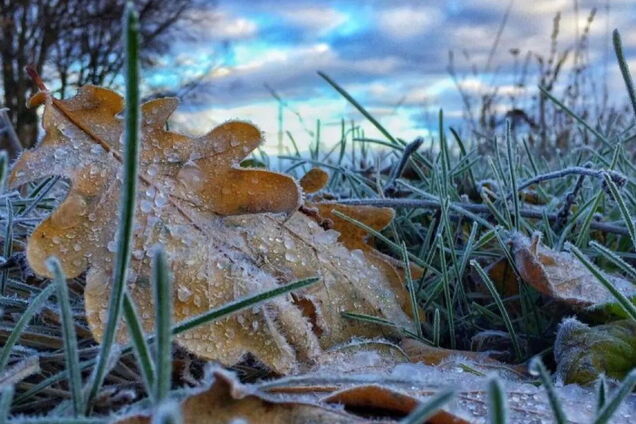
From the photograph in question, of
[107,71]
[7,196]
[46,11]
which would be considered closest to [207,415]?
[7,196]

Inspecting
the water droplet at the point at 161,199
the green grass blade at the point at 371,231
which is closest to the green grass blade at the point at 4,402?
the water droplet at the point at 161,199

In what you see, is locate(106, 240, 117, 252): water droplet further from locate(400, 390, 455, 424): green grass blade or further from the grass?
locate(400, 390, 455, 424): green grass blade

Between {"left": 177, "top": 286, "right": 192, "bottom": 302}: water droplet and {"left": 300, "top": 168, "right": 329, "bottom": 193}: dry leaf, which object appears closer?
{"left": 177, "top": 286, "right": 192, "bottom": 302}: water droplet

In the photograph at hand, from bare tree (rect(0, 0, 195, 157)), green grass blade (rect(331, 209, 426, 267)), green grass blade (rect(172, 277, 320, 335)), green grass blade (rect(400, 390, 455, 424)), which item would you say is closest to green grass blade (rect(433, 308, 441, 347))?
green grass blade (rect(331, 209, 426, 267))

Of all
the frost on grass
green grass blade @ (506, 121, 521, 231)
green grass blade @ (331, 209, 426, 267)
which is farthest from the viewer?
green grass blade @ (506, 121, 521, 231)

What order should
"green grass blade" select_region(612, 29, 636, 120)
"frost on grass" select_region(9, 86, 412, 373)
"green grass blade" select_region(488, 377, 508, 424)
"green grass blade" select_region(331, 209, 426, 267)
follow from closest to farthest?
"green grass blade" select_region(488, 377, 508, 424)
"frost on grass" select_region(9, 86, 412, 373)
"green grass blade" select_region(612, 29, 636, 120)
"green grass blade" select_region(331, 209, 426, 267)

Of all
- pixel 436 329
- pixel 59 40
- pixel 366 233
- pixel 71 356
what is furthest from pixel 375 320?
pixel 59 40
